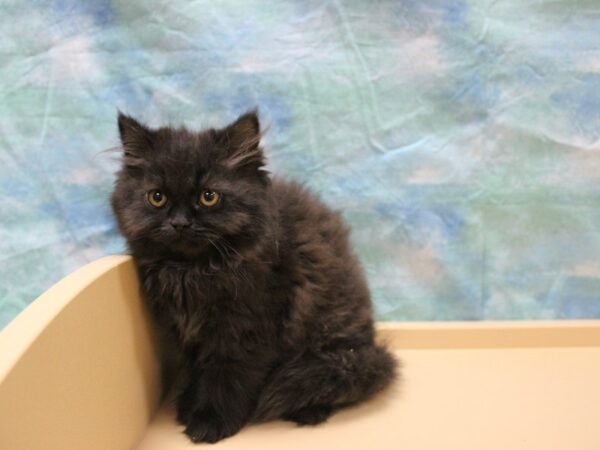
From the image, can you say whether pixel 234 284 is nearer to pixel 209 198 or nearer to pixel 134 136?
pixel 209 198

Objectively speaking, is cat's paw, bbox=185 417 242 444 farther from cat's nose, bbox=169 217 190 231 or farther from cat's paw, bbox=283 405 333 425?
cat's nose, bbox=169 217 190 231

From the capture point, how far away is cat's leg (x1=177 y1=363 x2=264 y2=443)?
1.36m

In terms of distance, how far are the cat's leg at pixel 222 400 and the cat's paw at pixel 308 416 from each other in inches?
4.5

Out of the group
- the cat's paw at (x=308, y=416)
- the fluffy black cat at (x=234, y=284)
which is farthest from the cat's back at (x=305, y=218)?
the cat's paw at (x=308, y=416)

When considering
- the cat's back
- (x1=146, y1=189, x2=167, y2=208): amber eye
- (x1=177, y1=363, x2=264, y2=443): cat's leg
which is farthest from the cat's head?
(x1=177, y1=363, x2=264, y2=443): cat's leg

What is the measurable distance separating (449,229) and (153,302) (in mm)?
988

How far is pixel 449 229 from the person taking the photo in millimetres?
1877

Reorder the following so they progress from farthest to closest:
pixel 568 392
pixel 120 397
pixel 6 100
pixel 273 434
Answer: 1. pixel 6 100
2. pixel 568 392
3. pixel 273 434
4. pixel 120 397

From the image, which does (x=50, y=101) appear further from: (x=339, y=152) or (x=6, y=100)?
(x=339, y=152)

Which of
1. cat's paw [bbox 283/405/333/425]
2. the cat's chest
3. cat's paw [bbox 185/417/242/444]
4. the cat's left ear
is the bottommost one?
cat's paw [bbox 283/405/333/425]

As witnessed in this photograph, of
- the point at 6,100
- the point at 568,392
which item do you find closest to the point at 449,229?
the point at 568,392

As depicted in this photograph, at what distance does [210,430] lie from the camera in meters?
1.35

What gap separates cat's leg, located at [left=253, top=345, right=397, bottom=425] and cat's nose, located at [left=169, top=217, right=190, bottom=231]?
1.46 feet

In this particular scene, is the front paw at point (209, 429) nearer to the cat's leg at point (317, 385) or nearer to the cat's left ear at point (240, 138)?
the cat's leg at point (317, 385)
